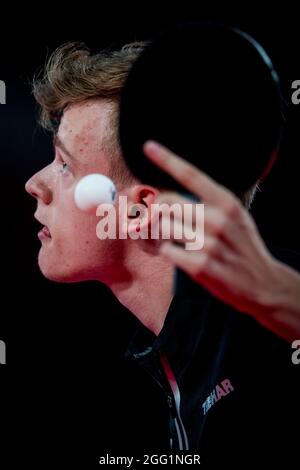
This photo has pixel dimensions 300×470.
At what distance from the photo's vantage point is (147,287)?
1579 millimetres

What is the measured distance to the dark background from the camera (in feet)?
6.85

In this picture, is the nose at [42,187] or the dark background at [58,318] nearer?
the nose at [42,187]

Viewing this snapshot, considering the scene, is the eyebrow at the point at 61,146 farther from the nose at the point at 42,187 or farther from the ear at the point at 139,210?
the ear at the point at 139,210

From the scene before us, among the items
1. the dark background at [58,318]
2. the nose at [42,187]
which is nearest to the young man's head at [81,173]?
the nose at [42,187]

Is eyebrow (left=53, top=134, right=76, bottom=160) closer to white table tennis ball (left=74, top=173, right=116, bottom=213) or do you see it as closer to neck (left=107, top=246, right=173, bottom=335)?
neck (left=107, top=246, right=173, bottom=335)

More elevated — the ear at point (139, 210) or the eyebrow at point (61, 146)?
the eyebrow at point (61, 146)

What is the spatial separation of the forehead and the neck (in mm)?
325

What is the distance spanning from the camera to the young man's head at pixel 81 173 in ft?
5.01

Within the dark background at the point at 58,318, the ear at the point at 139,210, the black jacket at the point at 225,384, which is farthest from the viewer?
the dark background at the point at 58,318

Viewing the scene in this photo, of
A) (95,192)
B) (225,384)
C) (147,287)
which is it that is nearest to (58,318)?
(147,287)

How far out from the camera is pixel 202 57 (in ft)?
3.23

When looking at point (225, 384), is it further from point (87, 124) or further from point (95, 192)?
point (87, 124)

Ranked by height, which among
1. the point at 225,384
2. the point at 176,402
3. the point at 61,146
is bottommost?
the point at 176,402

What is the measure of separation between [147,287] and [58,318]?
76cm
